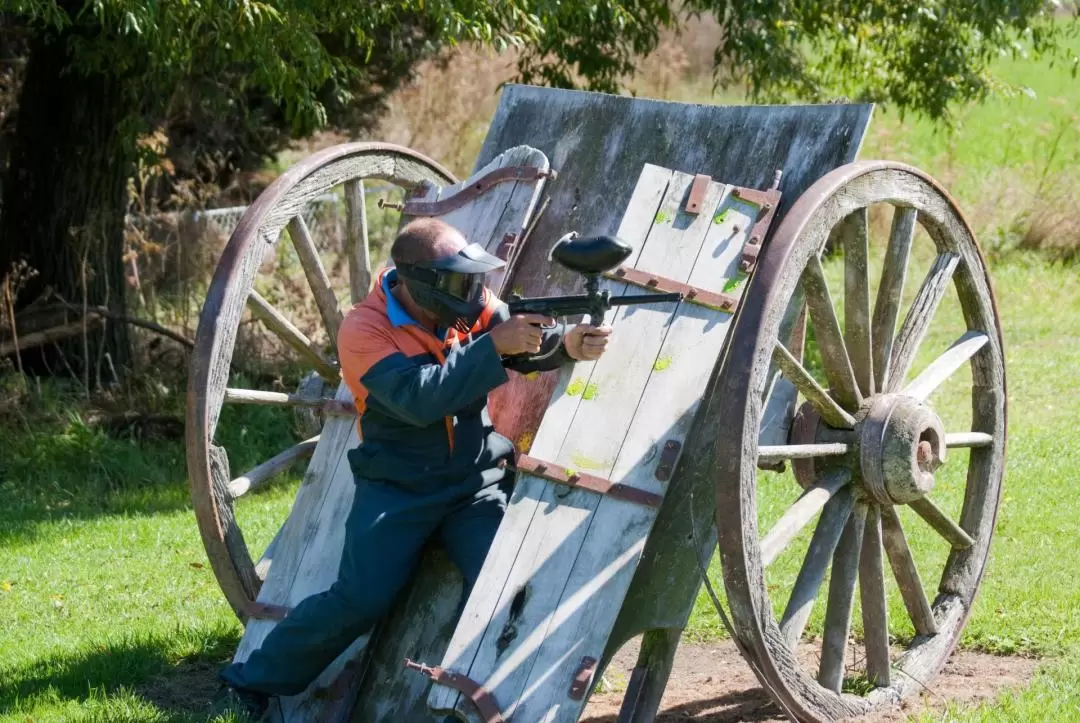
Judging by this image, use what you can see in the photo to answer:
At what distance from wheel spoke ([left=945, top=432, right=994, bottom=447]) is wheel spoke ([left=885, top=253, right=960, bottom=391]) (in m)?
0.25

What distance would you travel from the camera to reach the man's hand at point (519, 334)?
3840mm

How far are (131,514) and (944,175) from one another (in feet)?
31.8

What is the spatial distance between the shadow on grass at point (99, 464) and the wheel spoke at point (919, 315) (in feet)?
14.4

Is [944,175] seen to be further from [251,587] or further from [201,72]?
[251,587]

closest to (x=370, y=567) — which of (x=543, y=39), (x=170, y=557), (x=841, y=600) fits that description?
(x=841, y=600)

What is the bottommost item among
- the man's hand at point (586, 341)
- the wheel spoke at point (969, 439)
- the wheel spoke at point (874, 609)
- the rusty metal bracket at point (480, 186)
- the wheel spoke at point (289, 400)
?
the wheel spoke at point (289, 400)

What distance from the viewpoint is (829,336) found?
404cm

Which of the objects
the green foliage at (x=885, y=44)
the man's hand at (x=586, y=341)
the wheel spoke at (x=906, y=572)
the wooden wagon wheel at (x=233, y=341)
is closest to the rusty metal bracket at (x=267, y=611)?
the wooden wagon wheel at (x=233, y=341)

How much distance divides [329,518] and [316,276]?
952mm

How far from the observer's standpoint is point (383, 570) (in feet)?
13.5

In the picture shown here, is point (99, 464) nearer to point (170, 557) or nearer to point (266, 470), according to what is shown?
point (170, 557)

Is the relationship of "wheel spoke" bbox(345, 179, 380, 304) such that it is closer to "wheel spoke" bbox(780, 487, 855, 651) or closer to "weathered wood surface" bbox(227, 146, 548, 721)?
"weathered wood surface" bbox(227, 146, 548, 721)

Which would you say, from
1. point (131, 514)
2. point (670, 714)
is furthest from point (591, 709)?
point (131, 514)

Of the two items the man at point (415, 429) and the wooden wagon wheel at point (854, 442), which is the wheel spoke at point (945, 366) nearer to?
the wooden wagon wheel at point (854, 442)
